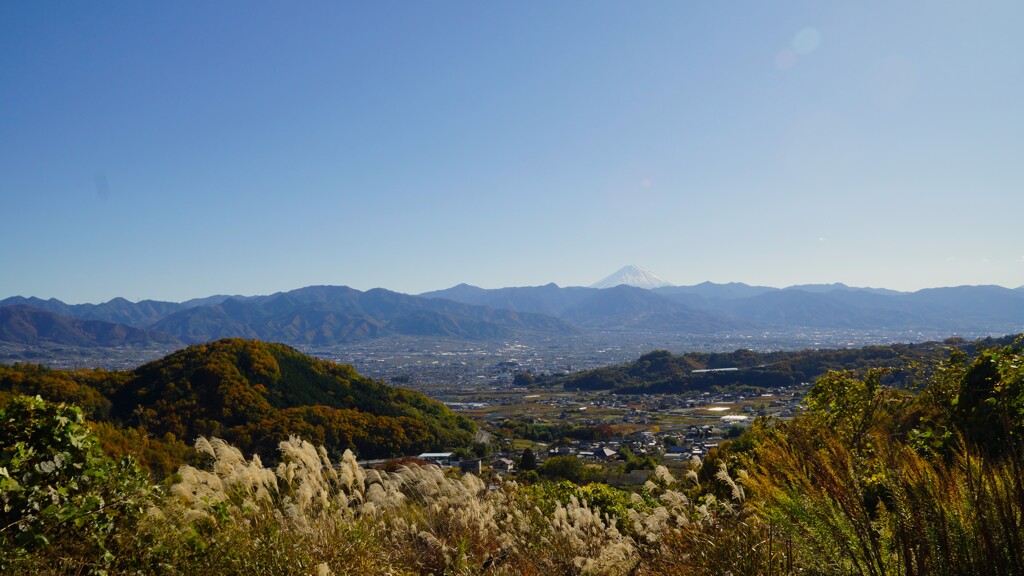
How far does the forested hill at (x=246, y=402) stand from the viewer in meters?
24.0

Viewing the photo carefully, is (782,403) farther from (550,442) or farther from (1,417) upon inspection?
(1,417)

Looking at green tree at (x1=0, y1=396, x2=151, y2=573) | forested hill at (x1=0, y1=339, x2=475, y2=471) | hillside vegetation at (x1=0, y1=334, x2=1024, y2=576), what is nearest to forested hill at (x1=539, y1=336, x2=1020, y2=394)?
forested hill at (x1=0, y1=339, x2=475, y2=471)

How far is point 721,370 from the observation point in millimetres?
74938

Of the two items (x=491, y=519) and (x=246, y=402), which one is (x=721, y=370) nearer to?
(x=246, y=402)

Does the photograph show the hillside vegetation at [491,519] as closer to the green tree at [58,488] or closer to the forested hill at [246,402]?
the green tree at [58,488]

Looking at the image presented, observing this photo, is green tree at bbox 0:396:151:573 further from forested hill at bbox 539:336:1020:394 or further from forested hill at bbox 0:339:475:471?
forested hill at bbox 539:336:1020:394

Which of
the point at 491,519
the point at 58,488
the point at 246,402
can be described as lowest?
the point at 246,402

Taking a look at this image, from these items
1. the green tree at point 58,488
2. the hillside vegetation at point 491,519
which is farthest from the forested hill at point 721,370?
the green tree at point 58,488

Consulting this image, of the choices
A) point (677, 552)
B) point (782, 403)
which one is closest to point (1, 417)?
point (677, 552)

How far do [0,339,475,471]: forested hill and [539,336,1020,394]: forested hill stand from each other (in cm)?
4410

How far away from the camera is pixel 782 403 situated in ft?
169

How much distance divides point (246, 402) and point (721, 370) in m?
64.0

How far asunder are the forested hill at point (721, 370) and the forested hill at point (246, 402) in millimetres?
44102

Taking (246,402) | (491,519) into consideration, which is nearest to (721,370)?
(246,402)
